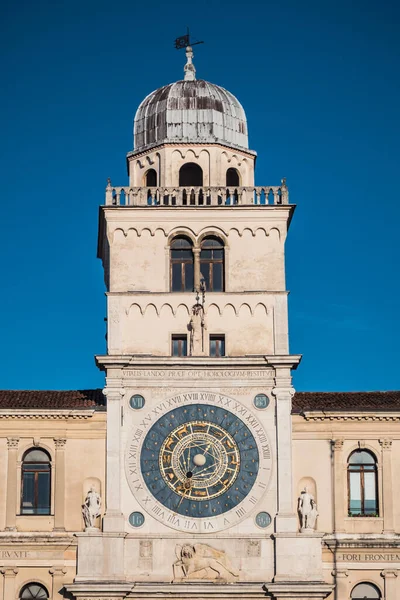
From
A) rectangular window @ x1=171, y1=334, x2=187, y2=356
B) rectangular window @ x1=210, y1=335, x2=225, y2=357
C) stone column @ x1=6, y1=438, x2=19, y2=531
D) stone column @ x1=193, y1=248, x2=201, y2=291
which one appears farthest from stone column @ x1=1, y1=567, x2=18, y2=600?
stone column @ x1=193, y1=248, x2=201, y2=291

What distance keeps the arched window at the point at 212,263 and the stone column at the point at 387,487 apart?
7390 millimetres

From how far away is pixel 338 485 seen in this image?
44594 mm

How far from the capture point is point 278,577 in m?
42.8

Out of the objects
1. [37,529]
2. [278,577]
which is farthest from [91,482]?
[278,577]

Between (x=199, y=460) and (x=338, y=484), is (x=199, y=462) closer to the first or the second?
(x=199, y=460)

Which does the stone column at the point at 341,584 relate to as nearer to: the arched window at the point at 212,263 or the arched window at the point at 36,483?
the arched window at the point at 36,483

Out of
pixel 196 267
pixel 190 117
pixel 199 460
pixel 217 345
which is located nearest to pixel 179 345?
pixel 217 345

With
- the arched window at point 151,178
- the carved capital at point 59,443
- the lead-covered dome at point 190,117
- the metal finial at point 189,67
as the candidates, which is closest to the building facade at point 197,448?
the carved capital at point 59,443

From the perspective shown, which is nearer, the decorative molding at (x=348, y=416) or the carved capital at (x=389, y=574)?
the carved capital at (x=389, y=574)

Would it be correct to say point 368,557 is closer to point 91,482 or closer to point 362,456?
point 362,456

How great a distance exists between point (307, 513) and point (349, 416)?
3.58 meters

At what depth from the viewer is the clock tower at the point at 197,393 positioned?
43062 millimetres

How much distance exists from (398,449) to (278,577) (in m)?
5.87

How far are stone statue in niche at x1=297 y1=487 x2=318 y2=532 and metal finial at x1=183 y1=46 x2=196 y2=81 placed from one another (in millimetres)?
15758
